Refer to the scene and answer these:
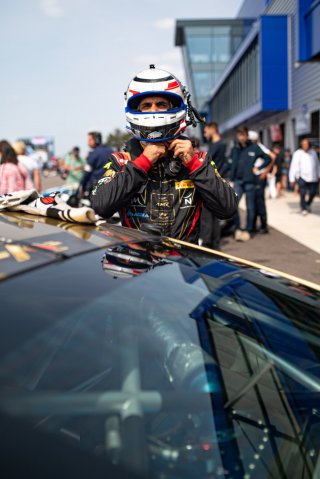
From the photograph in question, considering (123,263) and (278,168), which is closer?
(123,263)

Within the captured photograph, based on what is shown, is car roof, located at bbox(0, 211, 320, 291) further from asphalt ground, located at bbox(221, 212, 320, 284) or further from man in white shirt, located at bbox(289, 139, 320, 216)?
man in white shirt, located at bbox(289, 139, 320, 216)

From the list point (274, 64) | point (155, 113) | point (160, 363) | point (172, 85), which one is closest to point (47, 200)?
point (155, 113)

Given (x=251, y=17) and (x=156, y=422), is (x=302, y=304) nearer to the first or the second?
(x=156, y=422)

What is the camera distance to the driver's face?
272 cm

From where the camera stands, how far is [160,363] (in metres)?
1.45

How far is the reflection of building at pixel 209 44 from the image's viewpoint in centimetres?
4953

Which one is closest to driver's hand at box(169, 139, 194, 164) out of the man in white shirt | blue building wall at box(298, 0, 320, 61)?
the man in white shirt

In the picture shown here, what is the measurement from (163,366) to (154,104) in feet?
5.37

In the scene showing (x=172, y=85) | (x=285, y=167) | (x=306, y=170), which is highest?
(x=172, y=85)

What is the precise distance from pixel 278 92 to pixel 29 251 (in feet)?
72.2

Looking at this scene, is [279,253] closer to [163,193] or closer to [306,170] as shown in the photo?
[306,170]

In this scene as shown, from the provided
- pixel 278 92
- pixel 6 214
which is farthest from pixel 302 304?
pixel 278 92

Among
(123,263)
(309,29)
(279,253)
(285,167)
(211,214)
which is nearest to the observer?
(123,263)

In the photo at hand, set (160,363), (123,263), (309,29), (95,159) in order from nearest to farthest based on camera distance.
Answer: (160,363)
(123,263)
(95,159)
(309,29)
